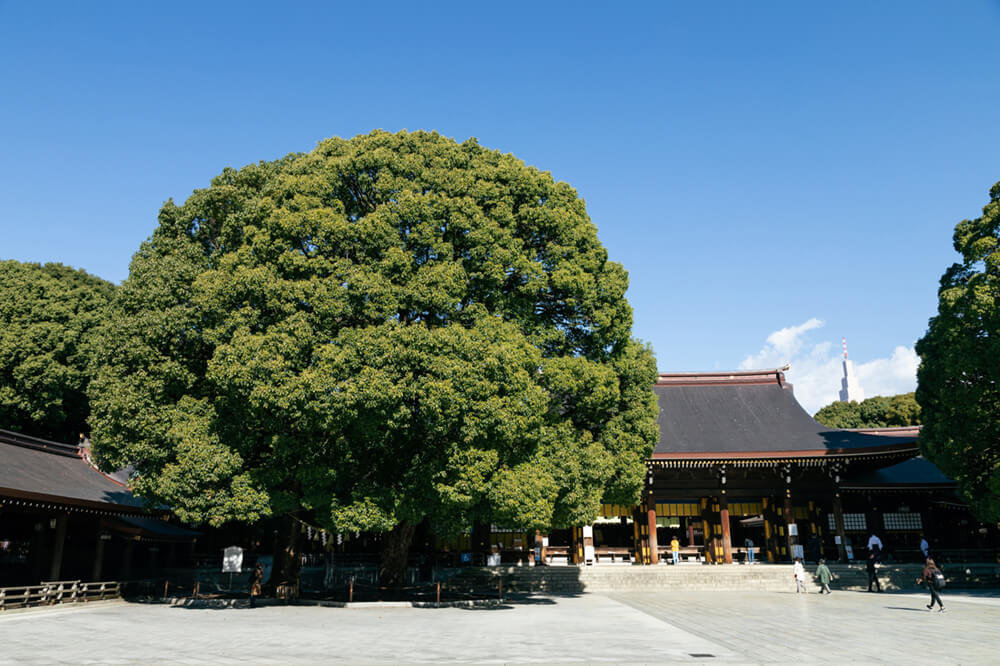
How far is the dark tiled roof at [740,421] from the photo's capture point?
25.6 metres

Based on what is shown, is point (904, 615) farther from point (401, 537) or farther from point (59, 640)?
point (59, 640)

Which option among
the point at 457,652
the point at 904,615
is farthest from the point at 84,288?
the point at 904,615

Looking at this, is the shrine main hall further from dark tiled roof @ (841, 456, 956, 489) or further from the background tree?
the background tree

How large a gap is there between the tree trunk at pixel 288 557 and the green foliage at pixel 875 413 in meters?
49.2

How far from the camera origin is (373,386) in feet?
47.5

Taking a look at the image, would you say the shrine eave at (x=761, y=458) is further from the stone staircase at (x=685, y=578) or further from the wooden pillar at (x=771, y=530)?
the stone staircase at (x=685, y=578)

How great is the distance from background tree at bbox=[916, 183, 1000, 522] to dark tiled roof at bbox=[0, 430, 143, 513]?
26.0 m

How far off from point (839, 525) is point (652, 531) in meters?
7.58

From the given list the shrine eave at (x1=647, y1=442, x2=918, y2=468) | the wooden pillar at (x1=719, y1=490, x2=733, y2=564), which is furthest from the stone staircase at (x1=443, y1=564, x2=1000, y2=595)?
the shrine eave at (x1=647, y1=442, x2=918, y2=468)

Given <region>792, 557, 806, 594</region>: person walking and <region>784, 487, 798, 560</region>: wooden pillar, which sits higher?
<region>784, 487, 798, 560</region>: wooden pillar

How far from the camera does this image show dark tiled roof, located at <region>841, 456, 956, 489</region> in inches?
981

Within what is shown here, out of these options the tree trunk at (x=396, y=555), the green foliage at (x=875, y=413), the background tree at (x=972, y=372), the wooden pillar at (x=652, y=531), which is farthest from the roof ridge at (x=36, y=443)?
the green foliage at (x=875, y=413)

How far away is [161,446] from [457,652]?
37.7ft

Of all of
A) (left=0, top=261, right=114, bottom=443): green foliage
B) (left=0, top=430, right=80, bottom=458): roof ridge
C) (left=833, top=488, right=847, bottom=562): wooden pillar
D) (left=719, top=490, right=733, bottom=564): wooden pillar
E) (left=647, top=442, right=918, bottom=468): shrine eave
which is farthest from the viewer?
(left=0, top=261, right=114, bottom=443): green foliage
